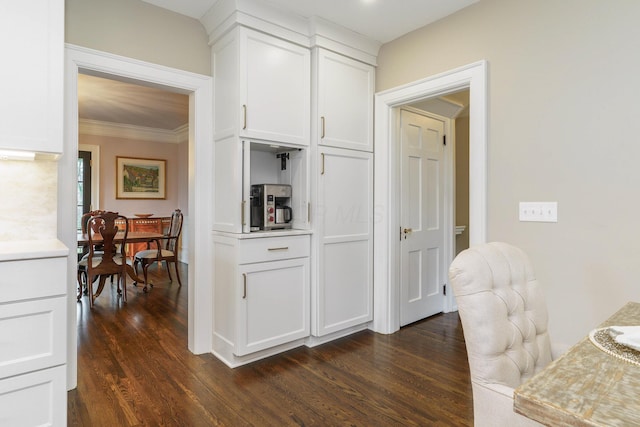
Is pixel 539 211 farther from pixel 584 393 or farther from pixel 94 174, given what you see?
pixel 94 174

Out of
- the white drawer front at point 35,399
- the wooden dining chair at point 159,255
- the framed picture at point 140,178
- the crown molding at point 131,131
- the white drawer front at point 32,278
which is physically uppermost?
the crown molding at point 131,131

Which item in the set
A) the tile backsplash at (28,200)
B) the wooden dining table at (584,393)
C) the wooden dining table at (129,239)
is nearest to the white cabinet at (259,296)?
the tile backsplash at (28,200)

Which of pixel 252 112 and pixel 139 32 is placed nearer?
pixel 139 32

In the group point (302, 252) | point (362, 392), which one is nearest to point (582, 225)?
point (362, 392)

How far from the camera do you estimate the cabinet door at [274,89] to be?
256cm

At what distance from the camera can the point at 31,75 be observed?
5.83 ft

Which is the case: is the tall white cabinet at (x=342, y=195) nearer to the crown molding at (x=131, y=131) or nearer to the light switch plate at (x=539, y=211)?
the light switch plate at (x=539, y=211)

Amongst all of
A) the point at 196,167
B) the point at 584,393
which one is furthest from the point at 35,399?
the point at 584,393

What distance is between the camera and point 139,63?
8.09 feet

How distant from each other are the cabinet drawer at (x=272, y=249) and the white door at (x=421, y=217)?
1.06 m

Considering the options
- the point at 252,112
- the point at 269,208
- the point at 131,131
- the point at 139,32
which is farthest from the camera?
the point at 131,131

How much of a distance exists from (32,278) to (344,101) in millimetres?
2445

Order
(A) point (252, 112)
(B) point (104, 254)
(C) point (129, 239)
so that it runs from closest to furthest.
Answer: (A) point (252, 112) → (B) point (104, 254) → (C) point (129, 239)

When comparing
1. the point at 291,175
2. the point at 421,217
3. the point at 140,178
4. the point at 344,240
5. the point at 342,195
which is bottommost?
the point at 344,240
